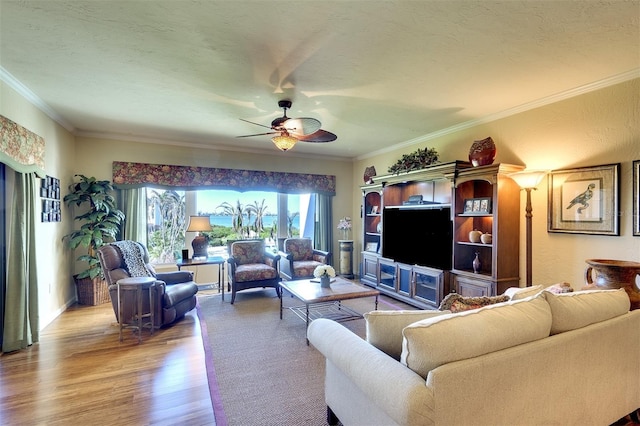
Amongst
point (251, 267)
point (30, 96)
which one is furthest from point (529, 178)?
point (30, 96)

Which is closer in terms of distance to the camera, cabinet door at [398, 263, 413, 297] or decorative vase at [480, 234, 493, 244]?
decorative vase at [480, 234, 493, 244]

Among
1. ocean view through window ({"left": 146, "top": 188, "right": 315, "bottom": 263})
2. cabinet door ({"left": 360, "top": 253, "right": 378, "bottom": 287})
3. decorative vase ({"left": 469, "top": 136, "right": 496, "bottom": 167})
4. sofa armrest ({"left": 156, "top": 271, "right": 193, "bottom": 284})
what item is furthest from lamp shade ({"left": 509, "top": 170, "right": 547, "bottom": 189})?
sofa armrest ({"left": 156, "top": 271, "right": 193, "bottom": 284})

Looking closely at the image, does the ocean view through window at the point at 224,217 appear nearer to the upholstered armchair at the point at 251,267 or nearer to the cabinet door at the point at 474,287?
the upholstered armchair at the point at 251,267

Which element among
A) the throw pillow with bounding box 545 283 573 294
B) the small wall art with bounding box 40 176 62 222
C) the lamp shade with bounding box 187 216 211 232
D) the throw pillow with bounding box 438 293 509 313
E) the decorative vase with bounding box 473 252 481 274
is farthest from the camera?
the lamp shade with bounding box 187 216 211 232

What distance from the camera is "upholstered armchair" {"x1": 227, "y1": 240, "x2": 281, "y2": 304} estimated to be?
4.62 m

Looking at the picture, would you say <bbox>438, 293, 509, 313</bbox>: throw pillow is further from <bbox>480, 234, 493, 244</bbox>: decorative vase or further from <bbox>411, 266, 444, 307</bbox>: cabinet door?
<bbox>411, 266, 444, 307</bbox>: cabinet door

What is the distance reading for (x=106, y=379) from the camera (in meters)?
2.49

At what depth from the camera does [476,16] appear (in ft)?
6.46

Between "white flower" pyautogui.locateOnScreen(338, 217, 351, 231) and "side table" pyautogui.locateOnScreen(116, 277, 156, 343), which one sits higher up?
"white flower" pyautogui.locateOnScreen(338, 217, 351, 231)

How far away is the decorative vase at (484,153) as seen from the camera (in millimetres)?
3594

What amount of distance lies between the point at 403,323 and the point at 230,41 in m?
2.25

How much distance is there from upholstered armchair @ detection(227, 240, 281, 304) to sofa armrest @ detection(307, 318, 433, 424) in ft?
9.97

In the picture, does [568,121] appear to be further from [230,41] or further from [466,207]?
[230,41]

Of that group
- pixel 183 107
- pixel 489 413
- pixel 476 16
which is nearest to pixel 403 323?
pixel 489 413
